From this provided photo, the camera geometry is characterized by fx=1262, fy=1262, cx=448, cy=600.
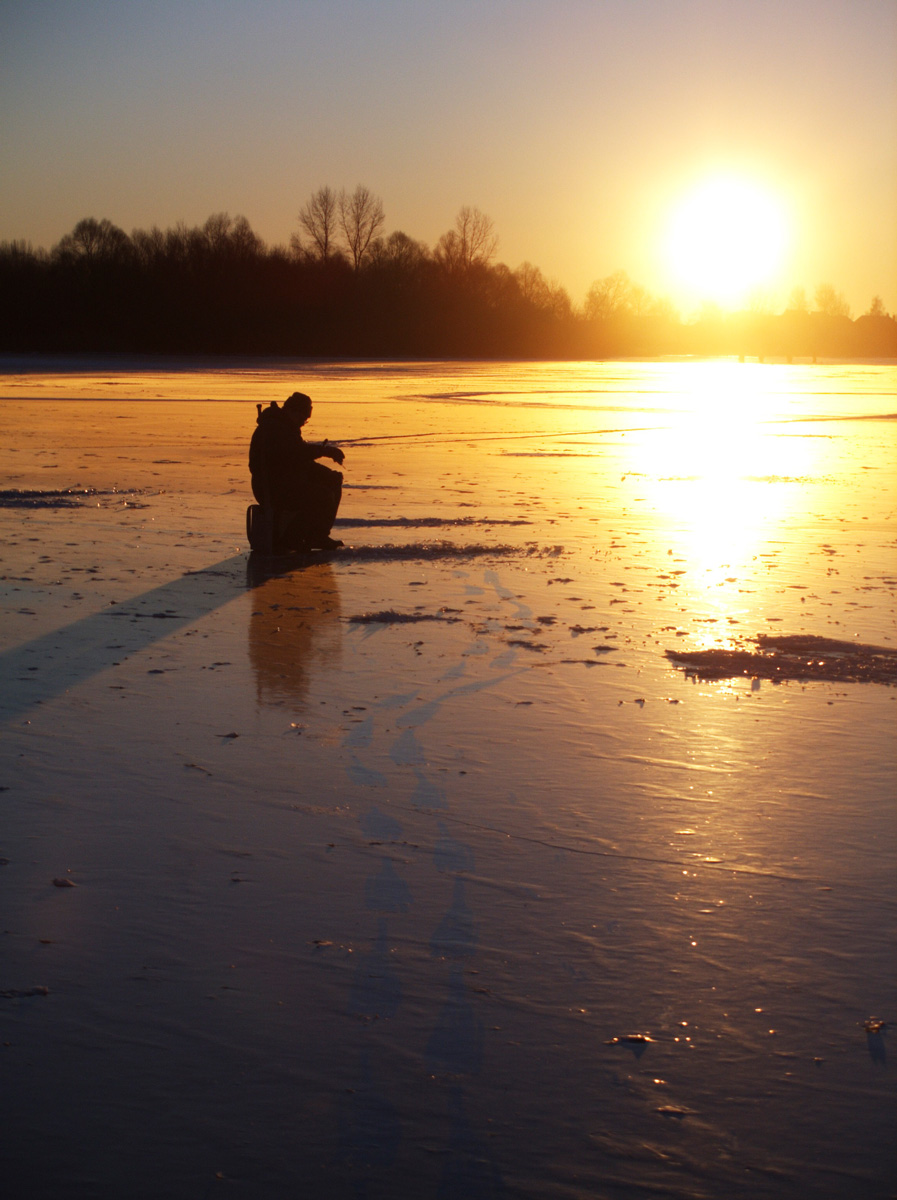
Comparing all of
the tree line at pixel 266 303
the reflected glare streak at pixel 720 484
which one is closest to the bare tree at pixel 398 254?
the tree line at pixel 266 303

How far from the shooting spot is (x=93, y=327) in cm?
9838

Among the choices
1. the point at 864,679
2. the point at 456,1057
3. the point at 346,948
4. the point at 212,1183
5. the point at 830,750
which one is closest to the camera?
the point at 212,1183

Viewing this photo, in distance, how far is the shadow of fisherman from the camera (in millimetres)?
8836

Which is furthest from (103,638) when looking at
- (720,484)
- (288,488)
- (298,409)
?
(720,484)

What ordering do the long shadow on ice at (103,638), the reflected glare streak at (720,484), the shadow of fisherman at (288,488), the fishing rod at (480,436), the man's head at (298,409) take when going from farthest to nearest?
the fishing rod at (480,436)
the man's head at (298,409)
the reflected glare streak at (720,484)
the shadow of fisherman at (288,488)
the long shadow on ice at (103,638)

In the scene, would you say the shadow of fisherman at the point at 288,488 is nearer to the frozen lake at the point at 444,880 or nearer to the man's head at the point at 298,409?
the man's head at the point at 298,409

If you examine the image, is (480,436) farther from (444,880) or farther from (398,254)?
(398,254)

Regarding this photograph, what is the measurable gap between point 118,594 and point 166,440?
11513 millimetres

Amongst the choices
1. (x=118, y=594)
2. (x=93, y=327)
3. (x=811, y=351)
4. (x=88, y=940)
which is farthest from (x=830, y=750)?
(x=811, y=351)

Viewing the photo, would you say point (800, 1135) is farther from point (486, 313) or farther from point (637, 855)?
point (486, 313)

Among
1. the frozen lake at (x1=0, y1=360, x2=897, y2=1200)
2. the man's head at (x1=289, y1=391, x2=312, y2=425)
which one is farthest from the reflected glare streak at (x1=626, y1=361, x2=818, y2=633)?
the man's head at (x1=289, y1=391, x2=312, y2=425)

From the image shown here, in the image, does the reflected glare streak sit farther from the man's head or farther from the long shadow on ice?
the long shadow on ice

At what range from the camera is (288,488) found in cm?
903

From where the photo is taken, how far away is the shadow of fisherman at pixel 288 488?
884cm
